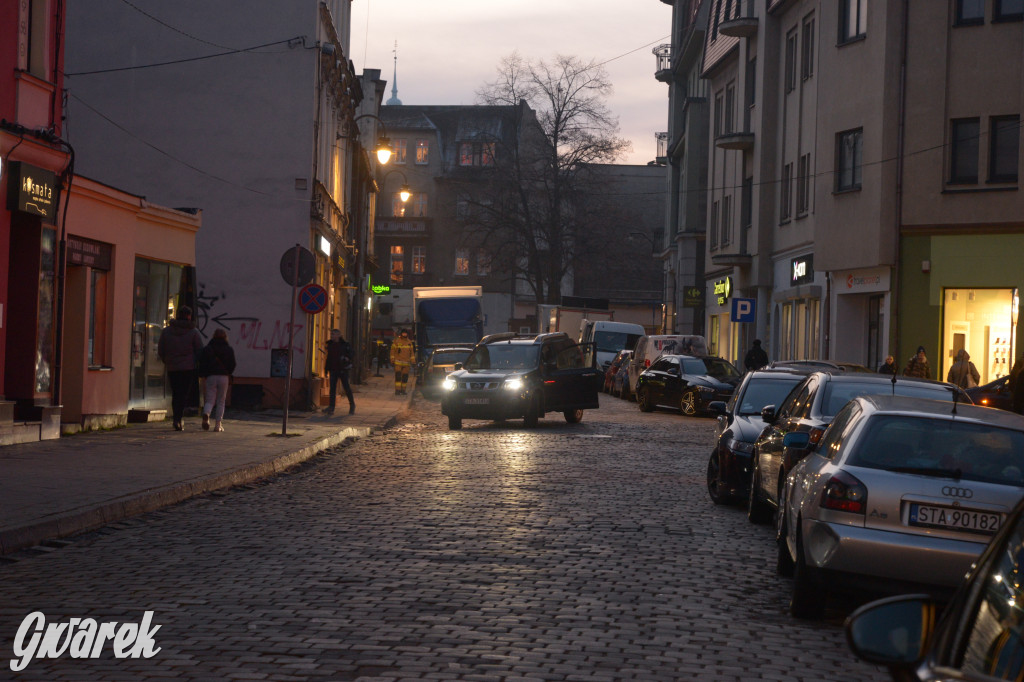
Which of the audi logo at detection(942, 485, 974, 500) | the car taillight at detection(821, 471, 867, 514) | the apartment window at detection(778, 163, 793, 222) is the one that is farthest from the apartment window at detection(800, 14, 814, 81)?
the audi logo at detection(942, 485, 974, 500)

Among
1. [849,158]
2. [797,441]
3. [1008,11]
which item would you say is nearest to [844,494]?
[797,441]

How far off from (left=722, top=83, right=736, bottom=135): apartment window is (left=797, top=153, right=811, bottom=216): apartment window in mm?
9986

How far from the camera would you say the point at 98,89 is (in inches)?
1164

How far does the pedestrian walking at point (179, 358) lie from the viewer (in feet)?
70.3

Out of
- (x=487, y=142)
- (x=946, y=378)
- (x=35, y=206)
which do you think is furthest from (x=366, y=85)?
(x=35, y=206)

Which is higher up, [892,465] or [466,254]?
[466,254]

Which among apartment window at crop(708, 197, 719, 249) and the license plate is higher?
apartment window at crop(708, 197, 719, 249)

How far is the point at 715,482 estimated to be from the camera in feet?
44.5

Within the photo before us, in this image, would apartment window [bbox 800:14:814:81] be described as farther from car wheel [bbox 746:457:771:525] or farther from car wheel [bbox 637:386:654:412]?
car wheel [bbox 746:457:771:525]

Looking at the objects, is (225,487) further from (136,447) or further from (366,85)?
(366,85)

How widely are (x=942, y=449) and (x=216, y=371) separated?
1566 cm

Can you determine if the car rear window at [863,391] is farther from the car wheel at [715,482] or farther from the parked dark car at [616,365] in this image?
the parked dark car at [616,365]

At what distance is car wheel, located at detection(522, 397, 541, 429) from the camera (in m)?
26.3

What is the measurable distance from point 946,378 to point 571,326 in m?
26.6
